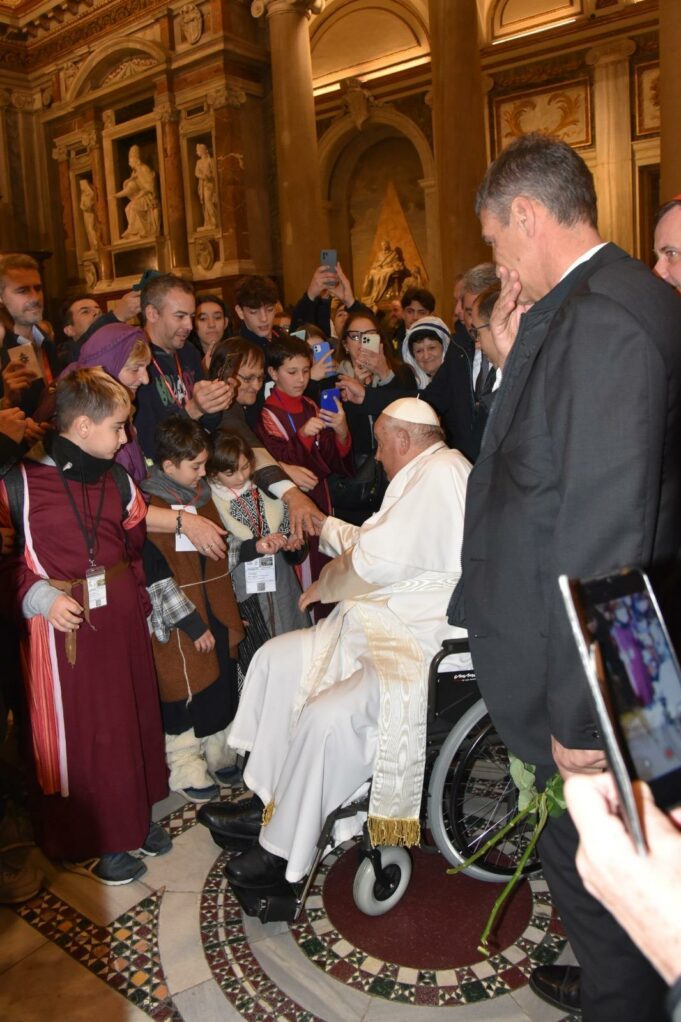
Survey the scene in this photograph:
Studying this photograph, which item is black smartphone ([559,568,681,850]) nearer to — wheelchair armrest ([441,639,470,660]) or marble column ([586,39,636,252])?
wheelchair armrest ([441,639,470,660])

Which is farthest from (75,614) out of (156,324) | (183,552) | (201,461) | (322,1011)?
(156,324)

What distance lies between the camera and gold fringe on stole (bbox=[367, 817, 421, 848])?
2.47 metres

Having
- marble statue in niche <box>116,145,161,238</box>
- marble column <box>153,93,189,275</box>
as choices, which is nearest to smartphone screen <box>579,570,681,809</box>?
marble column <box>153,93,189,275</box>

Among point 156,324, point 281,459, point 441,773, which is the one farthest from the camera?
point 281,459

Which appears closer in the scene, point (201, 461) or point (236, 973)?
point (236, 973)

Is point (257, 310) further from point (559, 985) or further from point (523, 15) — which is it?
point (523, 15)

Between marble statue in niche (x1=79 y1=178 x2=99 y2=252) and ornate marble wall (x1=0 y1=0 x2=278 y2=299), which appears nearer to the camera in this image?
ornate marble wall (x1=0 y1=0 x2=278 y2=299)

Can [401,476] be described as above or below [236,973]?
above

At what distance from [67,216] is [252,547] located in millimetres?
13614

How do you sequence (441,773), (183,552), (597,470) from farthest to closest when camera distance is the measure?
(183,552) < (441,773) < (597,470)

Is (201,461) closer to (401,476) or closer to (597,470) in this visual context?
(401,476)

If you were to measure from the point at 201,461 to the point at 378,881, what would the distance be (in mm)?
1780

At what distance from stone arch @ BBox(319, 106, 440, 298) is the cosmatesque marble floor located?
11.5m

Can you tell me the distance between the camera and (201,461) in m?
3.34
